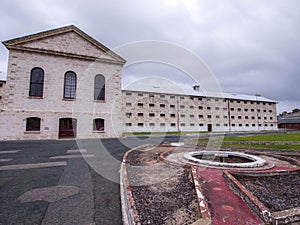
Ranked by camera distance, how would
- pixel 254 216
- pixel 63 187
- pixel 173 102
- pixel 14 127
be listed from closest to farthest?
pixel 254 216
pixel 63 187
pixel 14 127
pixel 173 102

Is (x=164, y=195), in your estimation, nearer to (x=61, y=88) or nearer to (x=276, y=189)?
(x=276, y=189)

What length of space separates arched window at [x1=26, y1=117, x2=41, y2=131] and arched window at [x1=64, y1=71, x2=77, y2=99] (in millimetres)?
3716

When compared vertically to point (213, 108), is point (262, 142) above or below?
below

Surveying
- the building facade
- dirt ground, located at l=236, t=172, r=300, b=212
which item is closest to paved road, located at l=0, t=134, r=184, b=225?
dirt ground, located at l=236, t=172, r=300, b=212

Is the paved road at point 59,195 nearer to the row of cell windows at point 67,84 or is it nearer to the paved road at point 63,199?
the paved road at point 63,199

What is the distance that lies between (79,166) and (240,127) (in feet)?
140

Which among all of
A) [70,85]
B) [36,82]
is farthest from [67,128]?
[36,82]

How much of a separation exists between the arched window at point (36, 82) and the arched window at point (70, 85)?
7.38 ft

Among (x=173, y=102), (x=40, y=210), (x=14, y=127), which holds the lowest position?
(x=40, y=210)

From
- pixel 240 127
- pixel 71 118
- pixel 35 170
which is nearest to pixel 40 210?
pixel 35 170

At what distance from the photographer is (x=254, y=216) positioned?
275 cm

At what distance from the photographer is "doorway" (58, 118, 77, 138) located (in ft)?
57.2

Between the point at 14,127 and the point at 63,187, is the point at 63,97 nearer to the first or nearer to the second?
the point at 14,127

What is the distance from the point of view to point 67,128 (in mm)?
17703
